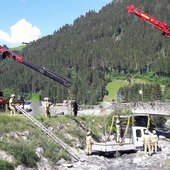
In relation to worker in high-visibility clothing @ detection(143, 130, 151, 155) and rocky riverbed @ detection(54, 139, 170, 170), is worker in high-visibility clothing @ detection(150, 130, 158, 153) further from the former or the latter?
rocky riverbed @ detection(54, 139, 170, 170)

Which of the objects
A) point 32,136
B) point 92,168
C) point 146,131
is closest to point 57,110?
point 146,131

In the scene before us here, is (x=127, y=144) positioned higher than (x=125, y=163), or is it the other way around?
(x=127, y=144)

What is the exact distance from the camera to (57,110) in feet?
164

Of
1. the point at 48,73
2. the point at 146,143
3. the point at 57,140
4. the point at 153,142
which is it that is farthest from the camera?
the point at 48,73

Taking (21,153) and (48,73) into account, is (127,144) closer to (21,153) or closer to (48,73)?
(48,73)

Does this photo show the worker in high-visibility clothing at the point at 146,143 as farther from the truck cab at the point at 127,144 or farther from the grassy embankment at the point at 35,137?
the grassy embankment at the point at 35,137

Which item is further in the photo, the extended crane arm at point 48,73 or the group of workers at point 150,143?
the extended crane arm at point 48,73

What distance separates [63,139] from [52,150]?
457cm

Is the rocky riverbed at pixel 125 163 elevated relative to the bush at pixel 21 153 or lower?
lower

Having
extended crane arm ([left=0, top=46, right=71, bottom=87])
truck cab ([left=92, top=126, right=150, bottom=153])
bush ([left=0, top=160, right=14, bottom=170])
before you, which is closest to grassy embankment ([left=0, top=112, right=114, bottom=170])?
bush ([left=0, top=160, right=14, bottom=170])

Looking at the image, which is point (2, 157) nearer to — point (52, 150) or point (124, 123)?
point (52, 150)

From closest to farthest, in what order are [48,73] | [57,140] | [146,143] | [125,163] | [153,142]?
[125,163] → [57,140] → [146,143] → [153,142] → [48,73]

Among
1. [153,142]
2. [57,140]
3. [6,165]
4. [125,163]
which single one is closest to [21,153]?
[6,165]

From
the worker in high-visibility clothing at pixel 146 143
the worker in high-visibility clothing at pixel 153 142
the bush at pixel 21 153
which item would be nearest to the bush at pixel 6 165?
the bush at pixel 21 153
